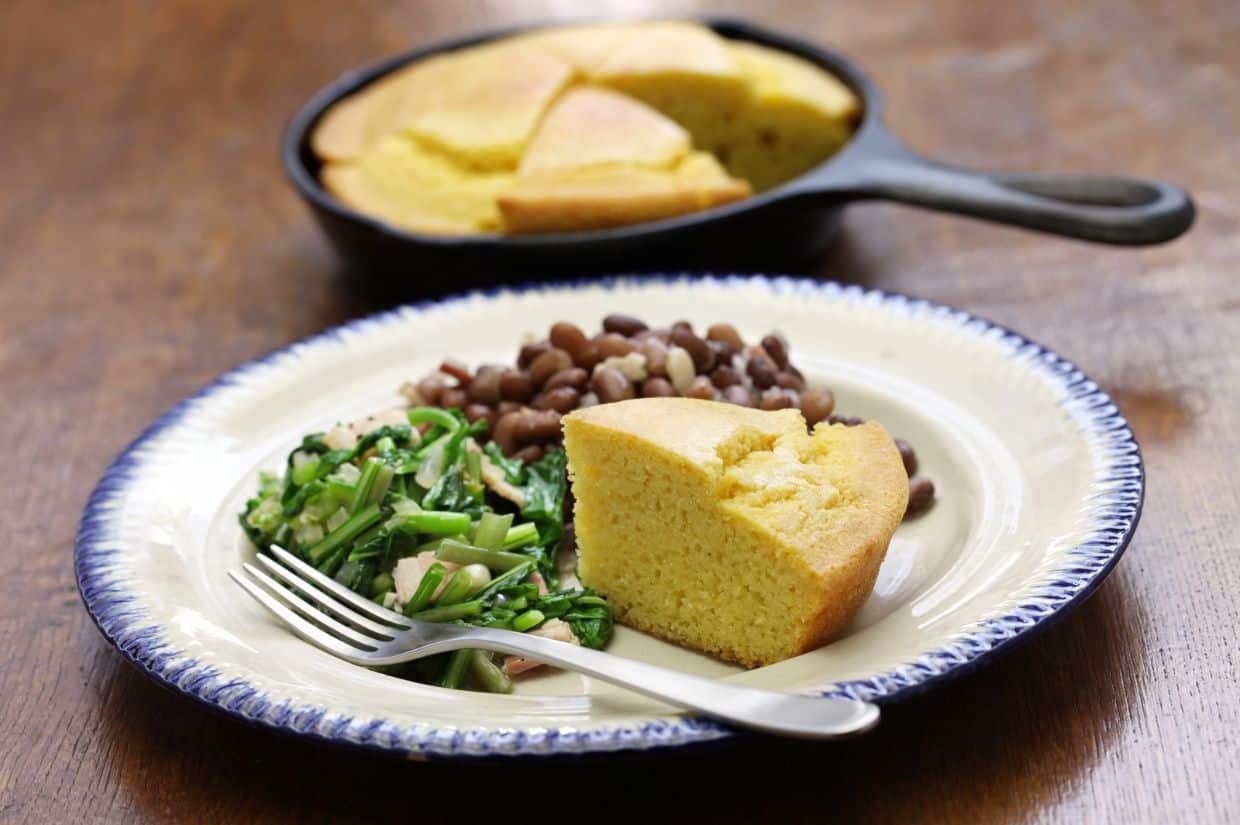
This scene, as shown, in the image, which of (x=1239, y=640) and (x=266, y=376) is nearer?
(x=1239, y=640)

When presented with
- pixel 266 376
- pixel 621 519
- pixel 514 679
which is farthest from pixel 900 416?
pixel 266 376

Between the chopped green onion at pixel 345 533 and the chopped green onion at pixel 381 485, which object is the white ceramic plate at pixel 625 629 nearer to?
the chopped green onion at pixel 345 533

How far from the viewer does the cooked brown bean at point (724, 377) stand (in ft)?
11.0

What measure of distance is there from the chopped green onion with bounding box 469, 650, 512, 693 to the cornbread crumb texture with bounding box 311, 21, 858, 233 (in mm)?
1940

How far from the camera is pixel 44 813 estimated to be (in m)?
2.52

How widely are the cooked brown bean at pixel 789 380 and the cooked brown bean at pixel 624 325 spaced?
1.28ft

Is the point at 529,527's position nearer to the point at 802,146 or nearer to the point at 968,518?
the point at 968,518

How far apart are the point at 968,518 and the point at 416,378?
1.57m

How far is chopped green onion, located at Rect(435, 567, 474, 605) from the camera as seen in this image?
2801mm

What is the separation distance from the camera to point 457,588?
2801 mm

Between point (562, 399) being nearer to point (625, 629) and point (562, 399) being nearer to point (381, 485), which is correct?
point (381, 485)

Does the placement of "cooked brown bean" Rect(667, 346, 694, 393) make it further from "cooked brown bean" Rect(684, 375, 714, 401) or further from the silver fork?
the silver fork

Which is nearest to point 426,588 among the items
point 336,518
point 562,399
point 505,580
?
point 505,580

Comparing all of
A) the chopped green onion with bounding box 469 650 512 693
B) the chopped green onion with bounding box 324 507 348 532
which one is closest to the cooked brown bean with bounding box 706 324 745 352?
the chopped green onion with bounding box 324 507 348 532
